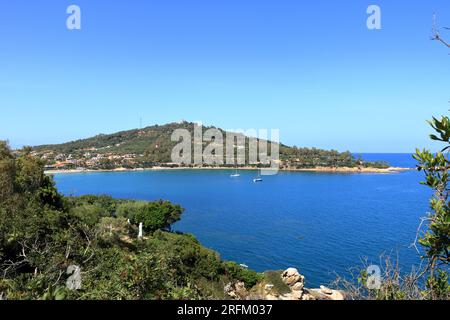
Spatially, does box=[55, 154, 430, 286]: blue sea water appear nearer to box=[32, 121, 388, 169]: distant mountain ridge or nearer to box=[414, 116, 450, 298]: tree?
box=[414, 116, 450, 298]: tree

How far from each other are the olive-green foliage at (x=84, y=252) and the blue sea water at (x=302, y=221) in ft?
13.3

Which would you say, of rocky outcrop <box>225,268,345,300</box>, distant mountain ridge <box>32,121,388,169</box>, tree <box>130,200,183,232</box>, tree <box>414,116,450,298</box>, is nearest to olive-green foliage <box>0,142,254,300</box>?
tree <box>130,200,183,232</box>

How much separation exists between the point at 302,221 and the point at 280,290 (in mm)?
20068

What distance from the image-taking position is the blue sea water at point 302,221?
2383cm

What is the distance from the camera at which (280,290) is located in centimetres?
1691

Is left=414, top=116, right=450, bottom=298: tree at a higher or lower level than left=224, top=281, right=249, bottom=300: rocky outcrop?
higher

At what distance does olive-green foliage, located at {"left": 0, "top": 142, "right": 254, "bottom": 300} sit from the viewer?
4773 millimetres

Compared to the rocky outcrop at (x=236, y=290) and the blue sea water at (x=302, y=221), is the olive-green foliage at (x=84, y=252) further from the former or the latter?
the blue sea water at (x=302, y=221)

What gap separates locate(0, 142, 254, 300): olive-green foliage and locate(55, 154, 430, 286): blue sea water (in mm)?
4041

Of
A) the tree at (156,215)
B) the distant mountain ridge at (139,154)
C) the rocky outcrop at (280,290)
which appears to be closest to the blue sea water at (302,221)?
the rocky outcrop at (280,290)

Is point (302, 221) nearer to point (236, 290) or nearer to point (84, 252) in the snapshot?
point (236, 290)
